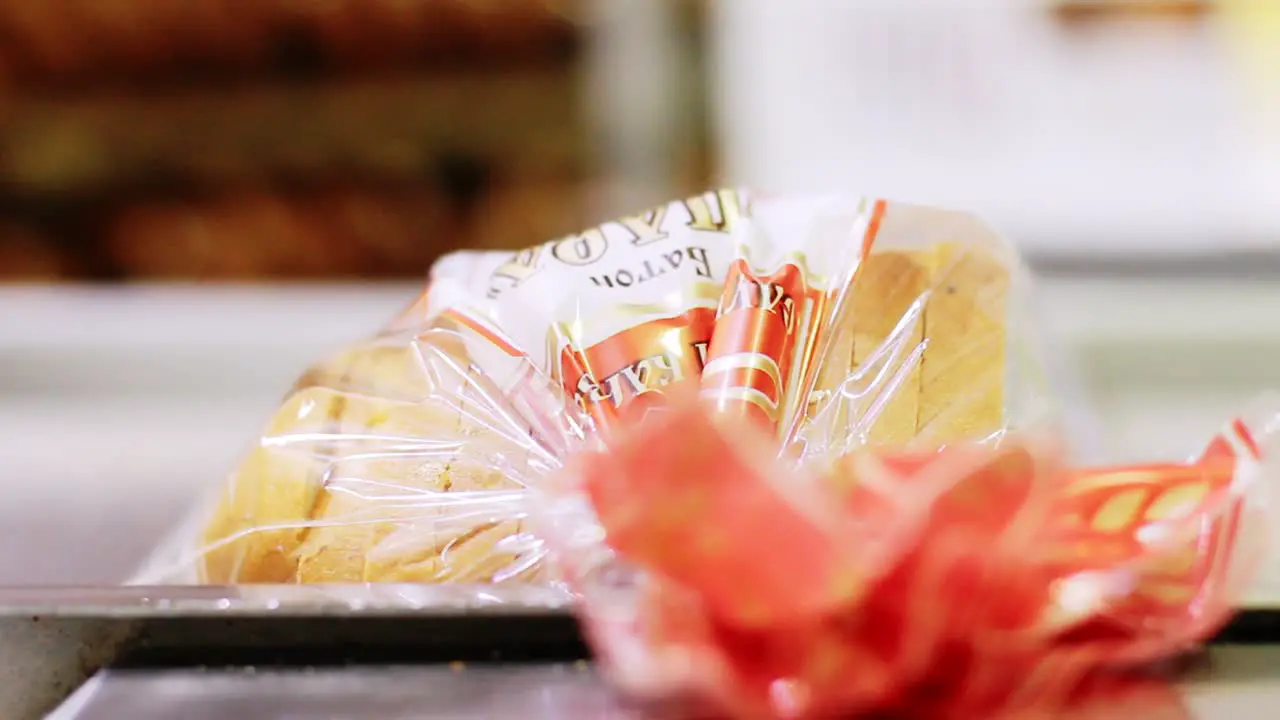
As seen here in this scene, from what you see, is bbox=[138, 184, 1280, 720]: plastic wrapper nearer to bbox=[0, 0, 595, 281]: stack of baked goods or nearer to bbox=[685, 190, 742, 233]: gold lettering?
bbox=[685, 190, 742, 233]: gold lettering

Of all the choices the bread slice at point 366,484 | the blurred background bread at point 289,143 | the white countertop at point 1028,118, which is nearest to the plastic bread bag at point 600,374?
the bread slice at point 366,484

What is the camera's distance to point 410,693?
0.97ft

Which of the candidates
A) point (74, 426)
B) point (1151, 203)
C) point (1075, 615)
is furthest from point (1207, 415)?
point (74, 426)

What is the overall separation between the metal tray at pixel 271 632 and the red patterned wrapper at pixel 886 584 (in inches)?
2.3

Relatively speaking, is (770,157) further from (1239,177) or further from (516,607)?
(516,607)

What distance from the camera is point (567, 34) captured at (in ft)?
5.09

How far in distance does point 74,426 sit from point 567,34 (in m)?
0.88

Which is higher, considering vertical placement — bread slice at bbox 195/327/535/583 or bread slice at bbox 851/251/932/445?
bread slice at bbox 851/251/932/445

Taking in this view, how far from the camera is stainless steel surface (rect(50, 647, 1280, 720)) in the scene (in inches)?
11.1

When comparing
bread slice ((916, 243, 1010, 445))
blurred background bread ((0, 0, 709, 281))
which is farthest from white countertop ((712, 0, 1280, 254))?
bread slice ((916, 243, 1010, 445))

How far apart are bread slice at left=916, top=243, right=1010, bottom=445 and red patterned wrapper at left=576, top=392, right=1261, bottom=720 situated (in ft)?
0.41

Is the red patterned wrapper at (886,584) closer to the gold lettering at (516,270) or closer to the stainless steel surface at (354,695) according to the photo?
the stainless steel surface at (354,695)

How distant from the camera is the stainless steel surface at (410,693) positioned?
0.28 metres

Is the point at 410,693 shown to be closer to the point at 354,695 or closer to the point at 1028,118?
the point at 354,695
